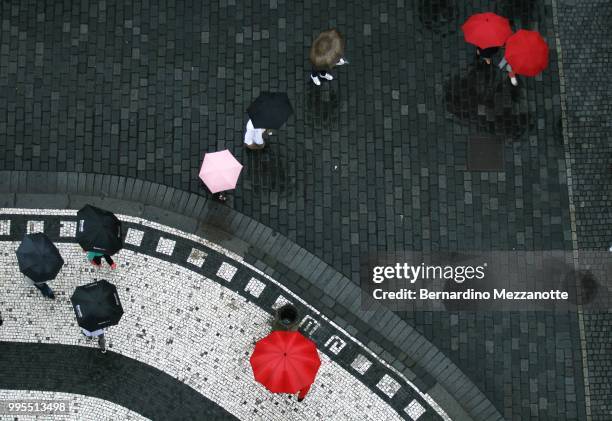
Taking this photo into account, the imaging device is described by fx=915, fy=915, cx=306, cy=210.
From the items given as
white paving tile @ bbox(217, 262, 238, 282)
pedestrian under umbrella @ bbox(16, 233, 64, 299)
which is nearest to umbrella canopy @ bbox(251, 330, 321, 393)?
white paving tile @ bbox(217, 262, 238, 282)

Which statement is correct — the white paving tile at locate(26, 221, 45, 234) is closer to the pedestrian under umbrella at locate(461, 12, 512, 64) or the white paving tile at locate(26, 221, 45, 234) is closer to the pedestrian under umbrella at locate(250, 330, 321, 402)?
the pedestrian under umbrella at locate(250, 330, 321, 402)

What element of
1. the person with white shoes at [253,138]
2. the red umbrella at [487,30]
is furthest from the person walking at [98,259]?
the red umbrella at [487,30]

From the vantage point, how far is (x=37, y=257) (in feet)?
68.1

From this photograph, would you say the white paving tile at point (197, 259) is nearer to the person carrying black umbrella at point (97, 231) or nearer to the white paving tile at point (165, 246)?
the white paving tile at point (165, 246)

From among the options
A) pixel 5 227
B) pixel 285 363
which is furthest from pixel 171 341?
pixel 5 227

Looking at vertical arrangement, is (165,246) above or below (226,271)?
above

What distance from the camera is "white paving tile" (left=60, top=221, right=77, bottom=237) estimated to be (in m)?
23.2

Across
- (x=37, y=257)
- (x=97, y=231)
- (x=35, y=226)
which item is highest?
(x=35, y=226)

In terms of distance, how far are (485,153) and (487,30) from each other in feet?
10.6

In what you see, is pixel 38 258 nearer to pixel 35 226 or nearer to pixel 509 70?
pixel 35 226

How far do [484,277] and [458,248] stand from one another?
39.3 inches

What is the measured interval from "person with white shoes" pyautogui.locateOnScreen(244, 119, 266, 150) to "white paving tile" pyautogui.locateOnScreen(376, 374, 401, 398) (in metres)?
6.67

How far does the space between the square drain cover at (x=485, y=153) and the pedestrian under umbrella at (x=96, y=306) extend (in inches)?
383

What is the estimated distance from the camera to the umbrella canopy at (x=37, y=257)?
20750mm
